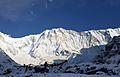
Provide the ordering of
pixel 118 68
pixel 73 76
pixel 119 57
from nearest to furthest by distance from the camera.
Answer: pixel 73 76
pixel 118 68
pixel 119 57

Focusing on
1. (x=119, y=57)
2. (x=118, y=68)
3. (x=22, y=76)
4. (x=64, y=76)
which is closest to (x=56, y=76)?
(x=64, y=76)

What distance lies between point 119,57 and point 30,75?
129 meters

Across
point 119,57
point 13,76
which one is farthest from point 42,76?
point 119,57

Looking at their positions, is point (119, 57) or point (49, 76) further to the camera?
point (119, 57)

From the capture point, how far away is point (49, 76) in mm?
42031

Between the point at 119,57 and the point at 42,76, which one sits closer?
the point at 42,76

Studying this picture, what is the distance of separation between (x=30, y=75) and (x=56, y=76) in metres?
3.38

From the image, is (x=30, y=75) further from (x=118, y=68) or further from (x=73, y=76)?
(x=118, y=68)

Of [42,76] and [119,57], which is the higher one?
[119,57]

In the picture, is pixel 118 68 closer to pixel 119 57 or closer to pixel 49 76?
pixel 49 76

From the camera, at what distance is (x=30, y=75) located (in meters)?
42.0

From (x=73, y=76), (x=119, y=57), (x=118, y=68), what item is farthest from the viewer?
(x=119, y=57)

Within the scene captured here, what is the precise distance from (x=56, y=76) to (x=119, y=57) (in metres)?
129

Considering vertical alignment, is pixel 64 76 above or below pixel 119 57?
below
